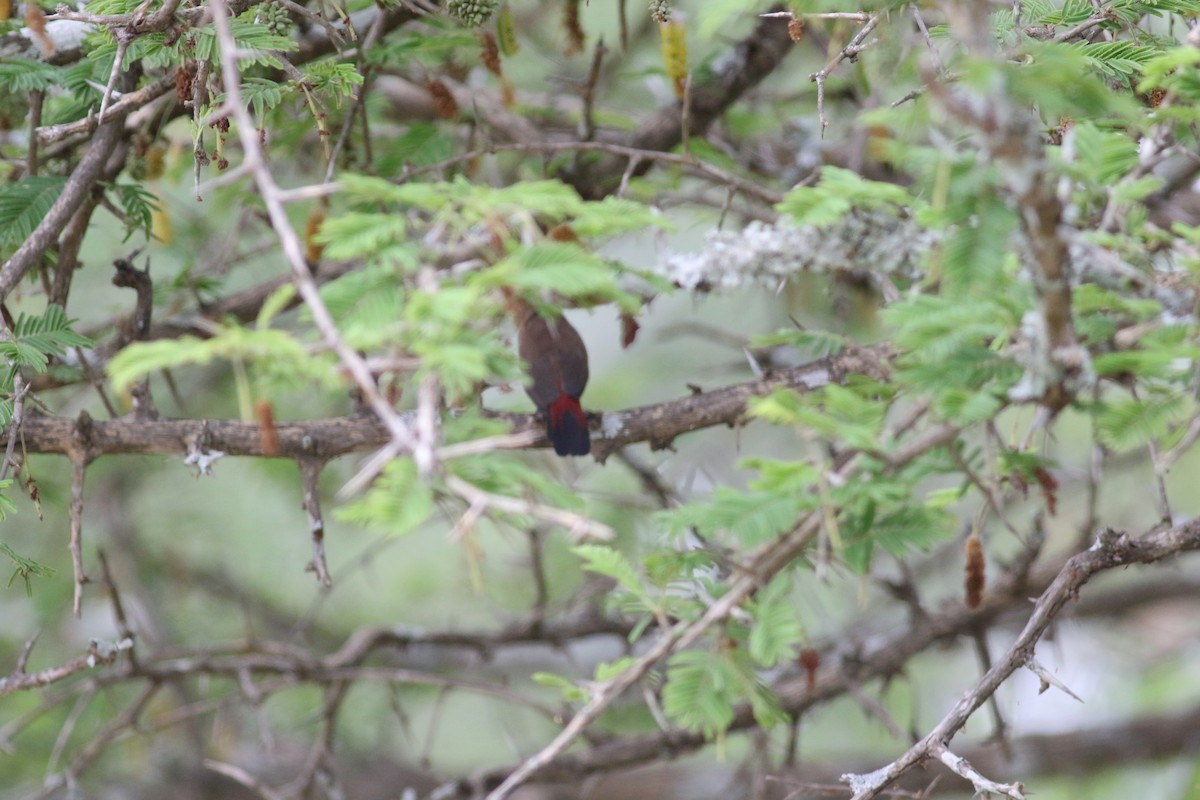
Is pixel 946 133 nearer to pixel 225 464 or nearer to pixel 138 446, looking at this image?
pixel 138 446

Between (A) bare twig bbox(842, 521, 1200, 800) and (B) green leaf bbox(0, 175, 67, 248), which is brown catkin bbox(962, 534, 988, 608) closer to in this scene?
(A) bare twig bbox(842, 521, 1200, 800)

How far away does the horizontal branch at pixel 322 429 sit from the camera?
2.73 m

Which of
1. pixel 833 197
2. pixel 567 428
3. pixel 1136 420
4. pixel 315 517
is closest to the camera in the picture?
pixel 1136 420

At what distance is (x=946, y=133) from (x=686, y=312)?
5137 mm

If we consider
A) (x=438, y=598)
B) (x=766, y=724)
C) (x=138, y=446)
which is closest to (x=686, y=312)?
(x=438, y=598)

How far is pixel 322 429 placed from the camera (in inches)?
108

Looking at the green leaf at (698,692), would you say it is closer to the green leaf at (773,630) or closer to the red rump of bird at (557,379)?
the green leaf at (773,630)

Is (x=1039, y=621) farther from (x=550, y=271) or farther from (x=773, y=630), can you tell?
(x=550, y=271)

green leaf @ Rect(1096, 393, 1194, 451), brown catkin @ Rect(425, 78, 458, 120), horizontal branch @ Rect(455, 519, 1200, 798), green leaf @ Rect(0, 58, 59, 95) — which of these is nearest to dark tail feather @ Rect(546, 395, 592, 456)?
brown catkin @ Rect(425, 78, 458, 120)

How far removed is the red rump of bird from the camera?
2.85m

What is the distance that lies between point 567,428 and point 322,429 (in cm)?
58

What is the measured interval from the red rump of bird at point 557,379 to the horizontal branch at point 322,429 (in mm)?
53

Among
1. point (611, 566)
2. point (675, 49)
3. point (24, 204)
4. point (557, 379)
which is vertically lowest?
point (557, 379)

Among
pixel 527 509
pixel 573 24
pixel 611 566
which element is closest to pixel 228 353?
pixel 527 509
